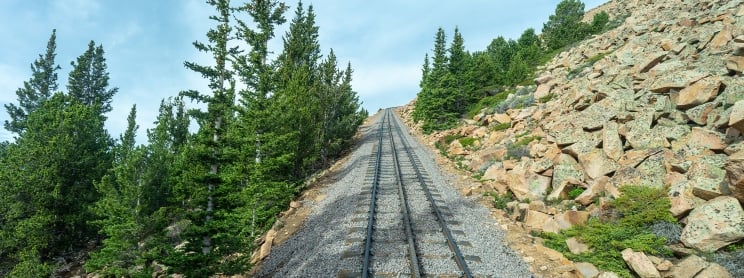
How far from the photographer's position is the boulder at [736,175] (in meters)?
7.09

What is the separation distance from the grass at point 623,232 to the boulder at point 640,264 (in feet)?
0.69

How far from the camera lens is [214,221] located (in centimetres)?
888

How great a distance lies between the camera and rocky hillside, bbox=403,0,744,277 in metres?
7.25

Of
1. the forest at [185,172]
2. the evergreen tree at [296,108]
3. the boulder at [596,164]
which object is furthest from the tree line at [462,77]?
the boulder at [596,164]

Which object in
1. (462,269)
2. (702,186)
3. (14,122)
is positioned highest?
(14,122)

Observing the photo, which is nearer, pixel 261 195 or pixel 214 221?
pixel 214 221

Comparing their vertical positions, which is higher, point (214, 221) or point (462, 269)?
point (214, 221)

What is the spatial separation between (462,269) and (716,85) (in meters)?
11.4

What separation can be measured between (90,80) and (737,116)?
4846cm

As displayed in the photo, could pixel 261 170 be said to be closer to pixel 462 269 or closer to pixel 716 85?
pixel 462 269

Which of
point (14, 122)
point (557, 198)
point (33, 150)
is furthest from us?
point (14, 122)

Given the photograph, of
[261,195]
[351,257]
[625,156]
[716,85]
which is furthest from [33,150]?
[716,85]

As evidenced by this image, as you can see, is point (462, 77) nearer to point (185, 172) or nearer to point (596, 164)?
point (596, 164)

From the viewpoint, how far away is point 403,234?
9.84m
